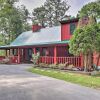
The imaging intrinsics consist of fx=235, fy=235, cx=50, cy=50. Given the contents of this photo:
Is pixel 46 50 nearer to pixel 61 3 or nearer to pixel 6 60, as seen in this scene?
pixel 6 60

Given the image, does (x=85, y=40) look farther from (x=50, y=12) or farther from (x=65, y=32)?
(x=50, y=12)

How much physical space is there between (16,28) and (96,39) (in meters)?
37.9

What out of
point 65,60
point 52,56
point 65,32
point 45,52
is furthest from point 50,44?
point 45,52

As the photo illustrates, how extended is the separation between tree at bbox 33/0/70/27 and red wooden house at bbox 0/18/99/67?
29.1 meters

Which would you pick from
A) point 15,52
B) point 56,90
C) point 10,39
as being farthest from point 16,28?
point 56,90

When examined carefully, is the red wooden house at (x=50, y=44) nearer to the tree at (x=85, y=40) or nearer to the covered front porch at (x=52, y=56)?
the covered front porch at (x=52, y=56)

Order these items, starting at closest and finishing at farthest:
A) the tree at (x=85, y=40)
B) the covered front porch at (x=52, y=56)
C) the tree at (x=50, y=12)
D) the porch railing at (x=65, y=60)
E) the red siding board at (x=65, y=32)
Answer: the tree at (x=85, y=40) → the porch railing at (x=65, y=60) → the covered front porch at (x=52, y=56) → the red siding board at (x=65, y=32) → the tree at (x=50, y=12)

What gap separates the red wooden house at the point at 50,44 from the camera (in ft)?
81.7

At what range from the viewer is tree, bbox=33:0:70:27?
6750cm

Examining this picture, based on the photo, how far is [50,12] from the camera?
226 ft

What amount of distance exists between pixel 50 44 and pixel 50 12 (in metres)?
44.2

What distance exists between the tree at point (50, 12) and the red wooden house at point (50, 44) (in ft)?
95.6

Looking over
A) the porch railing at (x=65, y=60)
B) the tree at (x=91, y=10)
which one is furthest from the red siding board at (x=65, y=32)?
the tree at (x=91, y=10)

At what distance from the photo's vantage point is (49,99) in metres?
9.00
